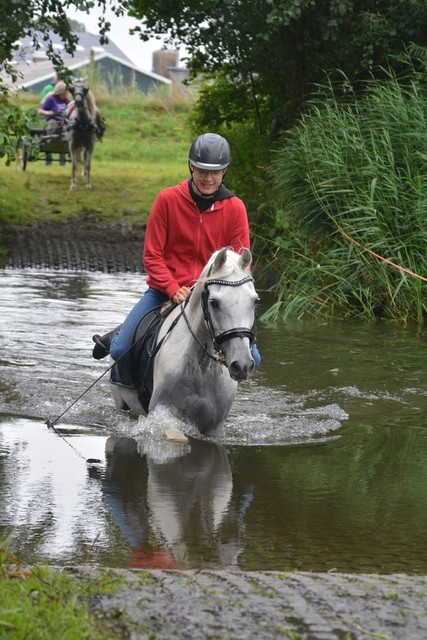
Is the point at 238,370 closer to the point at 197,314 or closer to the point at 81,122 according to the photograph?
the point at 197,314

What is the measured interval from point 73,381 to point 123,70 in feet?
235

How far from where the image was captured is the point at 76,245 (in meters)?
21.7

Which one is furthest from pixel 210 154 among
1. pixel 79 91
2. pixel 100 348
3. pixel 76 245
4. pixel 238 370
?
pixel 79 91

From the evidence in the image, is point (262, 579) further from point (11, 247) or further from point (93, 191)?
point (93, 191)

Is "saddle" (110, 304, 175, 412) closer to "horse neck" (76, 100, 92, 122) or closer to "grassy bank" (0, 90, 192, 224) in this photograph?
"grassy bank" (0, 90, 192, 224)

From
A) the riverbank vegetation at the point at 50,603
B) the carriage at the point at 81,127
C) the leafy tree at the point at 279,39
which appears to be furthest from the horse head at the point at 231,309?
the carriage at the point at 81,127

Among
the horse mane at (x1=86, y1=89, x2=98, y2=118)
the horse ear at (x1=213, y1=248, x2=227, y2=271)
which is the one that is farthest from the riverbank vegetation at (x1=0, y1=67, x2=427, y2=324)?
the horse mane at (x1=86, y1=89, x2=98, y2=118)

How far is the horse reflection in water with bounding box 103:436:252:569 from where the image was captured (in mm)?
5586

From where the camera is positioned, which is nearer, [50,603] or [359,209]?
[50,603]

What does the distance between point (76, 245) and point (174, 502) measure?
15.3 metres

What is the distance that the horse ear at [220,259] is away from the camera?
23.8 ft

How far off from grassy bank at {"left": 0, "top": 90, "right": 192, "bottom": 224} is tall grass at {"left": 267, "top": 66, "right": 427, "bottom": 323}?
23.7 ft

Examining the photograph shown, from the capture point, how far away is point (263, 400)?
10484 millimetres

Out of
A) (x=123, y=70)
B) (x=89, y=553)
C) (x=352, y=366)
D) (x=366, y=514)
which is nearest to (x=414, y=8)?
(x=352, y=366)
